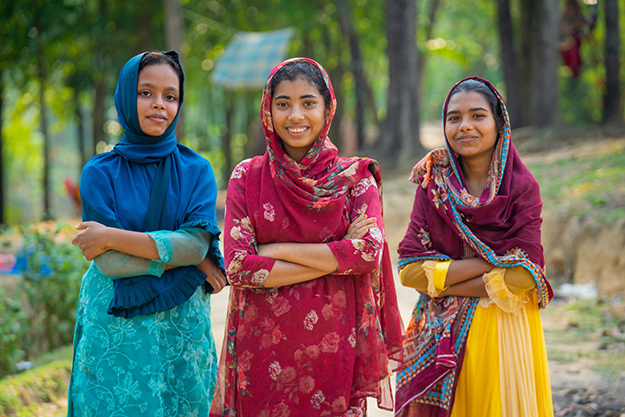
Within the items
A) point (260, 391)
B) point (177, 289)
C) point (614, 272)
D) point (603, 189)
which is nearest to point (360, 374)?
point (260, 391)

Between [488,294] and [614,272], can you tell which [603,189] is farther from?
[488,294]

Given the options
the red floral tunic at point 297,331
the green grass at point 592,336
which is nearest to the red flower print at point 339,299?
the red floral tunic at point 297,331

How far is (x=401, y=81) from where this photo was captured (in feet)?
40.8

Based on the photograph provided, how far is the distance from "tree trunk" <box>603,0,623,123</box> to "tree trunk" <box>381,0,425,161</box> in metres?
3.61

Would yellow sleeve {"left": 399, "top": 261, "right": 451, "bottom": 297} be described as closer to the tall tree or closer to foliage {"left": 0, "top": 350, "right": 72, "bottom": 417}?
foliage {"left": 0, "top": 350, "right": 72, "bottom": 417}

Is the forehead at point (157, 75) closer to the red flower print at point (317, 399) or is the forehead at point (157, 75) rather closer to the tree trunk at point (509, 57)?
the red flower print at point (317, 399)

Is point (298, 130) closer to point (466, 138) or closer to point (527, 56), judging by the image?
point (466, 138)

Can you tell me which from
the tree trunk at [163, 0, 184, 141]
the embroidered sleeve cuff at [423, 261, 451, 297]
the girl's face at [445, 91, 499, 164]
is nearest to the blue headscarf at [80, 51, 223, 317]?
the embroidered sleeve cuff at [423, 261, 451, 297]

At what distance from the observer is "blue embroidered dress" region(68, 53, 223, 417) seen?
2436mm

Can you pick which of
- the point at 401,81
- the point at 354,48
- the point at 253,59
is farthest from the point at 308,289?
the point at 354,48

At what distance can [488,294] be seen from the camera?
259cm

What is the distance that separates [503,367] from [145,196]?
1680mm

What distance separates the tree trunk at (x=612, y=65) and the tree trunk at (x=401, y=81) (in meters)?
3.61

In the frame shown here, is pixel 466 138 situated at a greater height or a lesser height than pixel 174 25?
lesser
